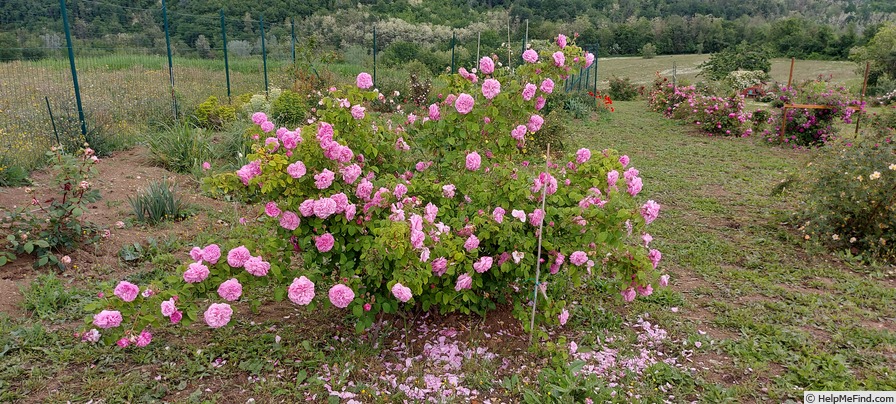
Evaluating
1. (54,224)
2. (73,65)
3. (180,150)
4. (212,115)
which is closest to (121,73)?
(212,115)

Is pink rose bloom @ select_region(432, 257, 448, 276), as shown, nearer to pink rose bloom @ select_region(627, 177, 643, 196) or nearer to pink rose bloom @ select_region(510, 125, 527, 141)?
pink rose bloom @ select_region(510, 125, 527, 141)

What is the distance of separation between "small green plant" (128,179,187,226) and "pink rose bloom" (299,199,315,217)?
107 inches

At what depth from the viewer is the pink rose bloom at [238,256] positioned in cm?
238

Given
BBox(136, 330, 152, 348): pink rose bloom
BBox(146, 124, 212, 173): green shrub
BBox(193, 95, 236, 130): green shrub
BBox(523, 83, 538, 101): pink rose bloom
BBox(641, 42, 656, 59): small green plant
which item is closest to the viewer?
BBox(136, 330, 152, 348): pink rose bloom

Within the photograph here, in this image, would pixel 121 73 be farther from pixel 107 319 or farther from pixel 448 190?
pixel 448 190

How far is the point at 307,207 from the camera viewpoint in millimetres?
2383

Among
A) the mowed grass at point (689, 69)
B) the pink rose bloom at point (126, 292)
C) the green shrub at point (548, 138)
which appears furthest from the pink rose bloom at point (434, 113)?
the mowed grass at point (689, 69)

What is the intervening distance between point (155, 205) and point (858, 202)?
18.1 ft

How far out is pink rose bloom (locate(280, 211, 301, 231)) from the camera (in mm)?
2477

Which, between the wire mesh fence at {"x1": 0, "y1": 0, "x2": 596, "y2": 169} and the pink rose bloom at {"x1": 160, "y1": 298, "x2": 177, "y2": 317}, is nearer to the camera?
the pink rose bloom at {"x1": 160, "y1": 298, "x2": 177, "y2": 317}

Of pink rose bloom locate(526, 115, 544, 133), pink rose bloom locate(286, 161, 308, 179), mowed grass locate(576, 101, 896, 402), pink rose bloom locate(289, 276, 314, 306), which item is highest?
pink rose bloom locate(526, 115, 544, 133)

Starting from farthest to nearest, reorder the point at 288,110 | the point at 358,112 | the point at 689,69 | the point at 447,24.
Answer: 1. the point at 689,69
2. the point at 447,24
3. the point at 288,110
4. the point at 358,112

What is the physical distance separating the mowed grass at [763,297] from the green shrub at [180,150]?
4.72m

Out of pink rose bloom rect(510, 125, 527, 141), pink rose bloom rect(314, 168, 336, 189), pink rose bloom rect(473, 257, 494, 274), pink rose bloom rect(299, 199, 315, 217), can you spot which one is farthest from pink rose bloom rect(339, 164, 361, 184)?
pink rose bloom rect(510, 125, 527, 141)
